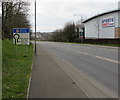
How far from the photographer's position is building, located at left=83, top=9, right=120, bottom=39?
5572 centimetres

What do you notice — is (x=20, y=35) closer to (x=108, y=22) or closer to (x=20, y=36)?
(x=20, y=36)

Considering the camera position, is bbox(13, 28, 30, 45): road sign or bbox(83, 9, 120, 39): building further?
bbox(83, 9, 120, 39): building

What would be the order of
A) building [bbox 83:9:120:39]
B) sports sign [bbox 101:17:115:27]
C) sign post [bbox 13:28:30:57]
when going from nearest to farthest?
1. sign post [bbox 13:28:30:57]
2. building [bbox 83:9:120:39]
3. sports sign [bbox 101:17:115:27]

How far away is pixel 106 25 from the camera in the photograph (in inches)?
2338

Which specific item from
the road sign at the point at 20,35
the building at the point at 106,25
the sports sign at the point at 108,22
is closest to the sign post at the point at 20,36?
the road sign at the point at 20,35

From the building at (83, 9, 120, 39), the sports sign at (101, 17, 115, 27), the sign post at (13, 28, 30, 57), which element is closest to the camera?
the sign post at (13, 28, 30, 57)

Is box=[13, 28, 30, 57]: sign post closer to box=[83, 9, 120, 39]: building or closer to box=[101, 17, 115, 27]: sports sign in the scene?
box=[83, 9, 120, 39]: building

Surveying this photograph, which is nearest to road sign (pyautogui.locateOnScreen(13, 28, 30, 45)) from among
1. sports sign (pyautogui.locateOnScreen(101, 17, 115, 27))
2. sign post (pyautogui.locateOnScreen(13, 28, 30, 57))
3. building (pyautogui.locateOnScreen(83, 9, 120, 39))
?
sign post (pyautogui.locateOnScreen(13, 28, 30, 57))

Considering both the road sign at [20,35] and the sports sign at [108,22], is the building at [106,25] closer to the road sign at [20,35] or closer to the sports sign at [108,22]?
the sports sign at [108,22]

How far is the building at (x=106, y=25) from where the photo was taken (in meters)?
55.7

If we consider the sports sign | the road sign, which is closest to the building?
the sports sign

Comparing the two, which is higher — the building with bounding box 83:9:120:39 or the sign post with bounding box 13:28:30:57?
the building with bounding box 83:9:120:39

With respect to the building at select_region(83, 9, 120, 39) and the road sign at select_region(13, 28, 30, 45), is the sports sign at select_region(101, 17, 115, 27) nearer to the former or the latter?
the building at select_region(83, 9, 120, 39)

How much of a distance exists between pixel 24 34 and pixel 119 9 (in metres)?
46.3
